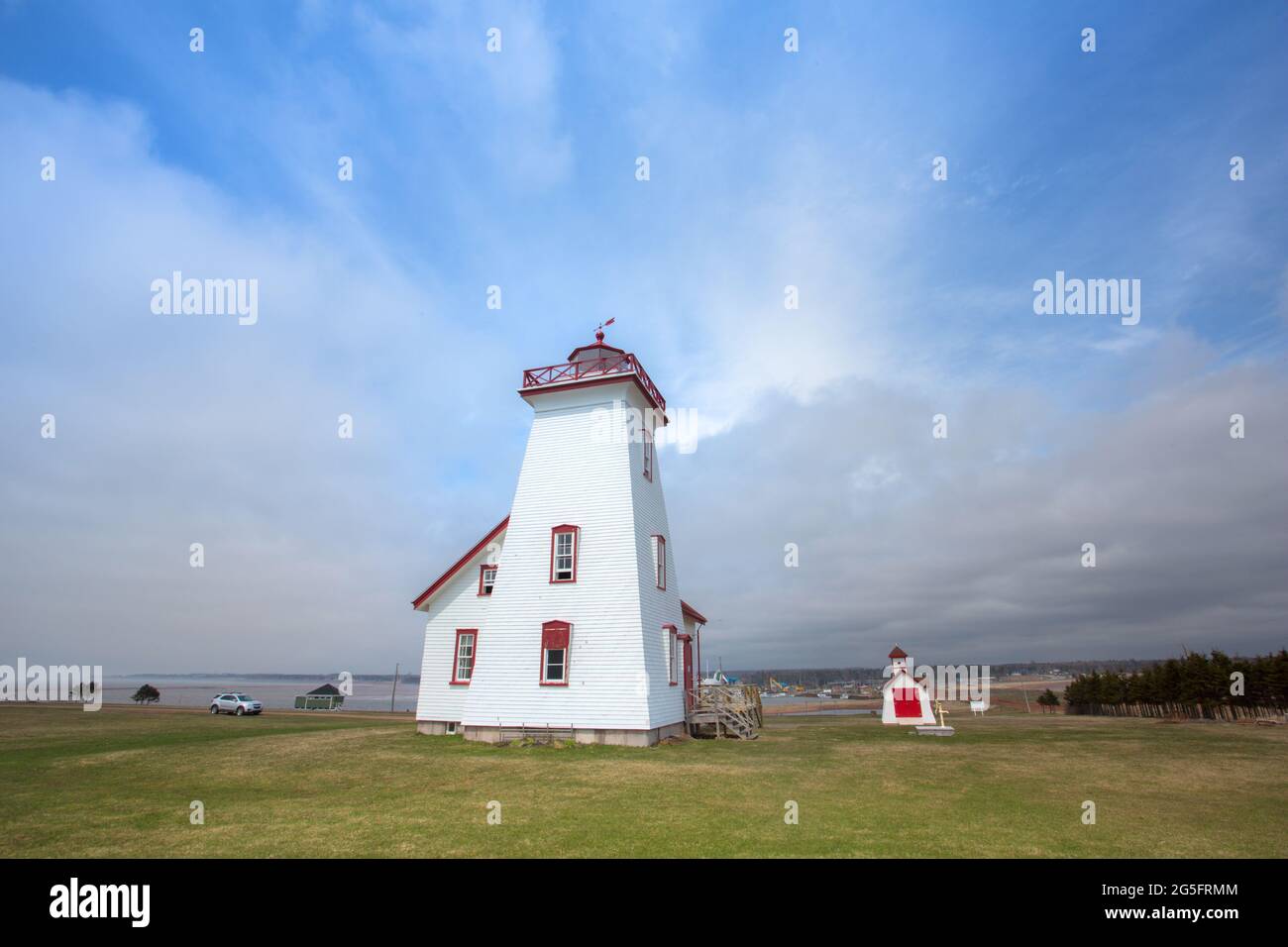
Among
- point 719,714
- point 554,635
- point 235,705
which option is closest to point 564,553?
point 554,635

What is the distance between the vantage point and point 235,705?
4097 cm

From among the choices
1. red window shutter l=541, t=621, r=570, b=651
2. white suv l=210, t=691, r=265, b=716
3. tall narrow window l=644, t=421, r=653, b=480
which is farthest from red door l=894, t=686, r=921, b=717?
white suv l=210, t=691, r=265, b=716

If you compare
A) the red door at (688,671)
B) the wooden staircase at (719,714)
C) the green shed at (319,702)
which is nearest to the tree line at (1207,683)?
the wooden staircase at (719,714)

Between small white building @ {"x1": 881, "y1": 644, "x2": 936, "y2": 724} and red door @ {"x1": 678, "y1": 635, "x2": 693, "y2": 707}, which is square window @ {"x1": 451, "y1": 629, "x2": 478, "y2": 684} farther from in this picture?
small white building @ {"x1": 881, "y1": 644, "x2": 936, "y2": 724}

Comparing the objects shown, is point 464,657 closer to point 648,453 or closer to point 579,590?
point 579,590

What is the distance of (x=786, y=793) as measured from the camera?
1327 cm

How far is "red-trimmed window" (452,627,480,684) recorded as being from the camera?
86.8 feet

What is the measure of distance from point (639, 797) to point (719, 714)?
14.1m

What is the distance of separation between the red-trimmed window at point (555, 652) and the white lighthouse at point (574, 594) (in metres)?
0.04

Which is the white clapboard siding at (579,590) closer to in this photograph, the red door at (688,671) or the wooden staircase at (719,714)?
the wooden staircase at (719,714)

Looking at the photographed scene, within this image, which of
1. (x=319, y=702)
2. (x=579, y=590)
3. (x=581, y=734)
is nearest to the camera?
(x=581, y=734)
